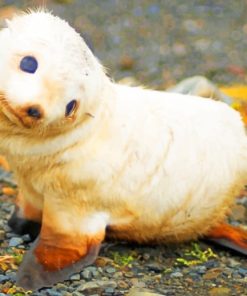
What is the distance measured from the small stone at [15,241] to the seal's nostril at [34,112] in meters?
1.22

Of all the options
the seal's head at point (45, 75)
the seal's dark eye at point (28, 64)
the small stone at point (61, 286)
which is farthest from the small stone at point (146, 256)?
the seal's dark eye at point (28, 64)

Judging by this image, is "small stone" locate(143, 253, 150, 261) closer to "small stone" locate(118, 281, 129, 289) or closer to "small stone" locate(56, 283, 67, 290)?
"small stone" locate(118, 281, 129, 289)

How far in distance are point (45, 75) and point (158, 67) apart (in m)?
5.42

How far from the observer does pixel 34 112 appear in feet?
13.9

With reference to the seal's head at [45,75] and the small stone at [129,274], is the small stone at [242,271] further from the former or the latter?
the seal's head at [45,75]

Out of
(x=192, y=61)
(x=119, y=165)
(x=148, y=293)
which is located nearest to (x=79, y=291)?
(x=148, y=293)

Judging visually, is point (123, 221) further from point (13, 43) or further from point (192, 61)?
point (192, 61)

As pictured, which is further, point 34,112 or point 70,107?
point 70,107

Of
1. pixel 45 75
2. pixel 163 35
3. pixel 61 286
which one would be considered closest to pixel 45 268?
pixel 61 286

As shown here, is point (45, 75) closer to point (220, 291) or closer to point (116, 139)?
point (116, 139)

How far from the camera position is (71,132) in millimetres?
4668

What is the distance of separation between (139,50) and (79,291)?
5771 millimetres

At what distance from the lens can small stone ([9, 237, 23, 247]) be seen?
5.27m

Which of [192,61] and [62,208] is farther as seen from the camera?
[192,61]
